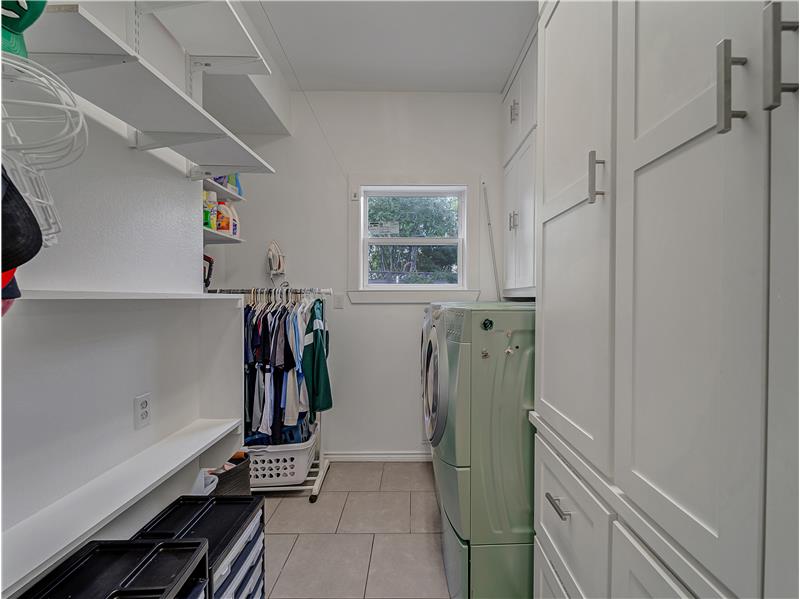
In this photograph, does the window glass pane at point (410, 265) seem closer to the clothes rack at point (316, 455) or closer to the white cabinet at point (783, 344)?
the clothes rack at point (316, 455)

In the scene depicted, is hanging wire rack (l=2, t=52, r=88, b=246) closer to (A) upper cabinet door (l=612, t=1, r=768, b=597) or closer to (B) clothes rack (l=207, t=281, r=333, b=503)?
(A) upper cabinet door (l=612, t=1, r=768, b=597)

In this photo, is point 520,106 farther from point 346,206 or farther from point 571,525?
point 571,525

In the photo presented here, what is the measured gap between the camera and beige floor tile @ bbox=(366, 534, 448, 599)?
5.43ft

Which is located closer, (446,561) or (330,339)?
(446,561)

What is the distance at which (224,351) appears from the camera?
1665 millimetres

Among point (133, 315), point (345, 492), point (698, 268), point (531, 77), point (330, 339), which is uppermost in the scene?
point (531, 77)

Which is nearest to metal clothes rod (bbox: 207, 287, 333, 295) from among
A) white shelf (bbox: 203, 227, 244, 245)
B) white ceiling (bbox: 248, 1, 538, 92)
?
white shelf (bbox: 203, 227, 244, 245)

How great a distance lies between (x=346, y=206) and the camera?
2.92 metres

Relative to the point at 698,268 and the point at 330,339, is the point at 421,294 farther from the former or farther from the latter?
the point at 698,268

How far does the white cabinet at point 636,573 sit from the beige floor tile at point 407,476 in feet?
6.05

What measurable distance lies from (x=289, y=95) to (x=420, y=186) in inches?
44.9

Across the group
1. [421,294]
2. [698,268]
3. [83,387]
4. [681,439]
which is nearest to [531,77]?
[421,294]

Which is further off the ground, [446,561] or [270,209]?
[270,209]

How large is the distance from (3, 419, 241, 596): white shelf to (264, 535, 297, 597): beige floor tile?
31.9 inches
